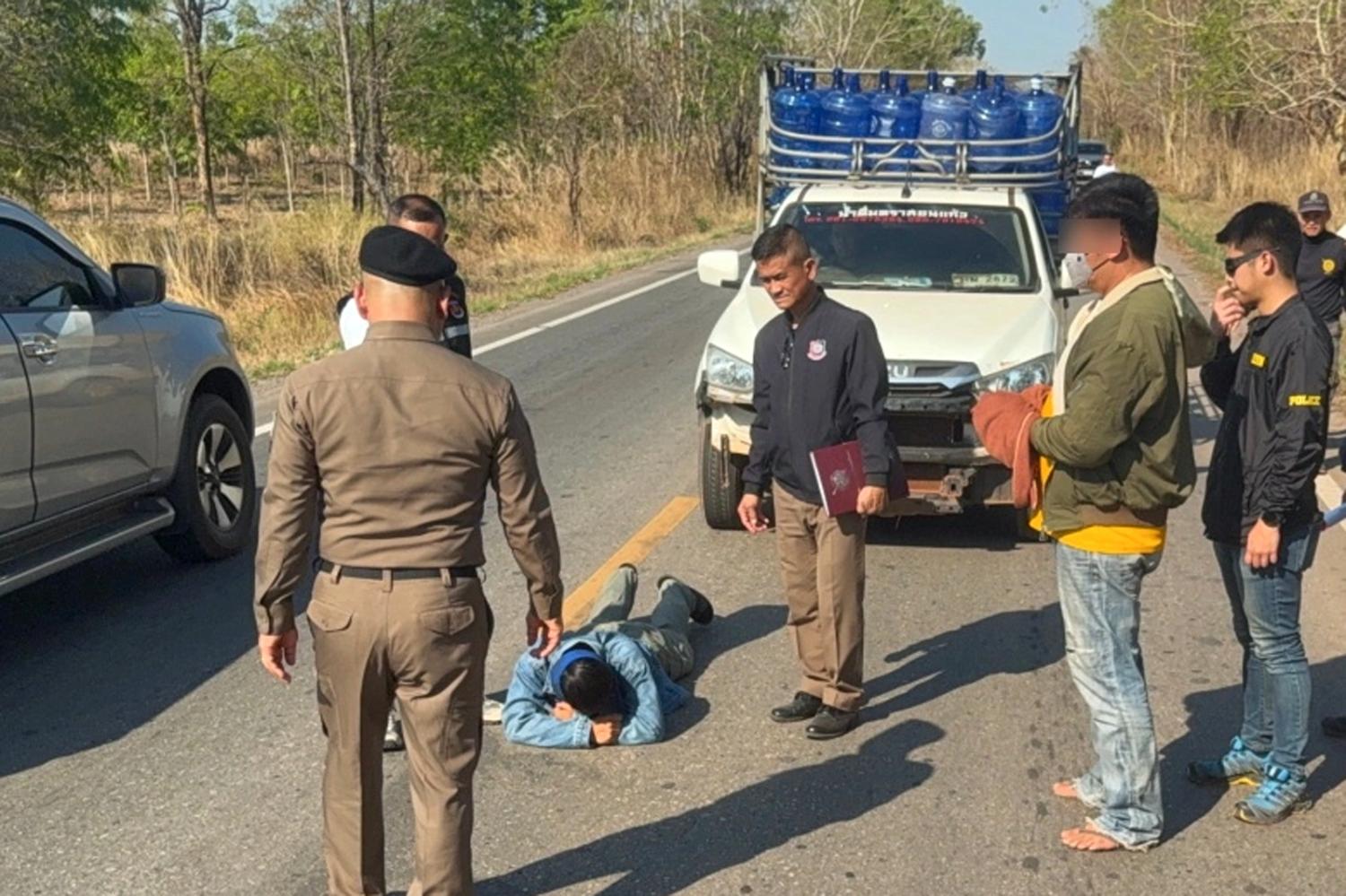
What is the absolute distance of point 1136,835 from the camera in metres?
4.08

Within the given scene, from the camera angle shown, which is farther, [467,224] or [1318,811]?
[467,224]

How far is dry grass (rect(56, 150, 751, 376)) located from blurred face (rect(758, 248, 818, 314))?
9.01m

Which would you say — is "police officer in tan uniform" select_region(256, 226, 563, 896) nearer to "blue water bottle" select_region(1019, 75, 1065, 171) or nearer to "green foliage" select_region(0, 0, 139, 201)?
"blue water bottle" select_region(1019, 75, 1065, 171)

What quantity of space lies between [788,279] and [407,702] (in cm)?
215

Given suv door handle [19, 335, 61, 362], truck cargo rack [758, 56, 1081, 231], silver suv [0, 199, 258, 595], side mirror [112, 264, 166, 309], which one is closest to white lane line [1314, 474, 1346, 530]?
truck cargo rack [758, 56, 1081, 231]

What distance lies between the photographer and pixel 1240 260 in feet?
13.5

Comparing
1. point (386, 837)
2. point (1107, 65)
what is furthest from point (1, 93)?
point (1107, 65)

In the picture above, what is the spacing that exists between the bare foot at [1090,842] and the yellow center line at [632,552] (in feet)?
7.94

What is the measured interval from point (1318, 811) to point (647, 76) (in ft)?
103

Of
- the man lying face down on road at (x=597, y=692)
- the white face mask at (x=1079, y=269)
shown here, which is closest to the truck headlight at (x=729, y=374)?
the man lying face down on road at (x=597, y=692)

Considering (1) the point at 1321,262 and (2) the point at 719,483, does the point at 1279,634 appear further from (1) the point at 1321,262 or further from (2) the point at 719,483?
(1) the point at 1321,262

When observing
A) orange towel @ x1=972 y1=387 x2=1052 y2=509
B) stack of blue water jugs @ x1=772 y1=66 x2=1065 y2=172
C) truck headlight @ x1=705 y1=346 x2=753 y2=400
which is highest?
stack of blue water jugs @ x1=772 y1=66 x2=1065 y2=172

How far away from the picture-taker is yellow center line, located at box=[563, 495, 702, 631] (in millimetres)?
6234

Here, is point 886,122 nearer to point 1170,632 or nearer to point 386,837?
point 1170,632
